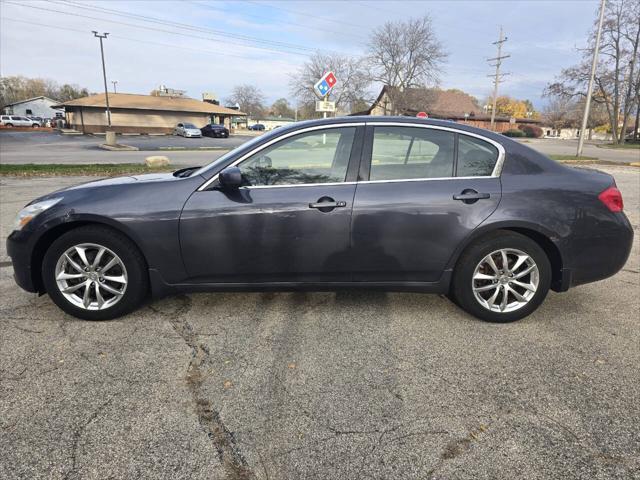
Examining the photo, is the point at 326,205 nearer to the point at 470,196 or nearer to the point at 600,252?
the point at 470,196

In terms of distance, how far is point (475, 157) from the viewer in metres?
3.53

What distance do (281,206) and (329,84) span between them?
1043 cm

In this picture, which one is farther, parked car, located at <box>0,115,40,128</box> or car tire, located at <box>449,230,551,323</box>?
parked car, located at <box>0,115,40,128</box>

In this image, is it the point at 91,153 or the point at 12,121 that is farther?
the point at 12,121

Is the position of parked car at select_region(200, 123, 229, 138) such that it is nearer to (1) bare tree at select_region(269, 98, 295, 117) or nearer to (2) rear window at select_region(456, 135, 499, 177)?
(2) rear window at select_region(456, 135, 499, 177)

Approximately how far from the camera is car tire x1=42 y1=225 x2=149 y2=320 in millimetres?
3391

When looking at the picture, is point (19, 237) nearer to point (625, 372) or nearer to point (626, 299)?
point (625, 372)

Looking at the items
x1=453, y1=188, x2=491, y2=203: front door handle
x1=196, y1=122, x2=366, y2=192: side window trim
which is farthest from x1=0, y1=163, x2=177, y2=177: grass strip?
x1=453, y1=188, x2=491, y2=203: front door handle

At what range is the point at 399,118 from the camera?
144 inches

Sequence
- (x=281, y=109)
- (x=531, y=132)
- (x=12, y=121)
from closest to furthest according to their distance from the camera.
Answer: (x=12, y=121)
(x=531, y=132)
(x=281, y=109)

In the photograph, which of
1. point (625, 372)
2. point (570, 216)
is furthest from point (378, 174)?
point (625, 372)

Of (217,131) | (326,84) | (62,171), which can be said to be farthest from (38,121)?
(326,84)

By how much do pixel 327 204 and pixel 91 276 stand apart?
1926mm

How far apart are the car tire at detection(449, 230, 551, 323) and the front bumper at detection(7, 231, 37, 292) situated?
3.35 meters
